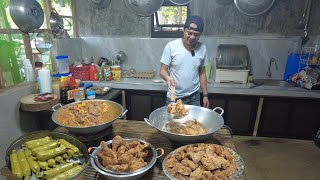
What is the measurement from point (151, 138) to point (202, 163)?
0.45 meters

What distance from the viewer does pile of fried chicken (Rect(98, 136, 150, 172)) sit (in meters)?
0.92

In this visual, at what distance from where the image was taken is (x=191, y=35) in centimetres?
193

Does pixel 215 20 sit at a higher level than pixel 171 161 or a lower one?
higher

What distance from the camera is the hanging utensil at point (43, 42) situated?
2.35 meters

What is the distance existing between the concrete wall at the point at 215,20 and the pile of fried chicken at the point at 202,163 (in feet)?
8.16

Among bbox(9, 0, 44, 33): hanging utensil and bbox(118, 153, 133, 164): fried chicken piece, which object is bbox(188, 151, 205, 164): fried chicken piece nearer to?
bbox(118, 153, 133, 164): fried chicken piece

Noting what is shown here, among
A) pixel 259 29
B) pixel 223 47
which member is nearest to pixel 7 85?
pixel 223 47

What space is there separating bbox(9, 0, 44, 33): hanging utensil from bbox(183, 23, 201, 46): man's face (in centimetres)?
152

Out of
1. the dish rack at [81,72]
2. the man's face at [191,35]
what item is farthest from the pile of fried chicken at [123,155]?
the dish rack at [81,72]

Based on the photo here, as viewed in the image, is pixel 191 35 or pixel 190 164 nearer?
pixel 190 164

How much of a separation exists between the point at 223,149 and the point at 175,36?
8.14 feet

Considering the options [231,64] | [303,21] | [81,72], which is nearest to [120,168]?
[81,72]

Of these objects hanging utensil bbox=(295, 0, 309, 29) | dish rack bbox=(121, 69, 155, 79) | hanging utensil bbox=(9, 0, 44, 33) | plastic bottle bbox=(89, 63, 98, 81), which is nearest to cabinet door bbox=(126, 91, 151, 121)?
dish rack bbox=(121, 69, 155, 79)

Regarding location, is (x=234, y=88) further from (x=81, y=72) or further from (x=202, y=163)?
(x=81, y=72)
